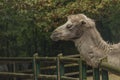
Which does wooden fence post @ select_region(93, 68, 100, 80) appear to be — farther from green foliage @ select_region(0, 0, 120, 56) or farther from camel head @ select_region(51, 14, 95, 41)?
green foliage @ select_region(0, 0, 120, 56)

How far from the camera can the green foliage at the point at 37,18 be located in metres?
13.2

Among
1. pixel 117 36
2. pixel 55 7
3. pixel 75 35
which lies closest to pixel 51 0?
pixel 55 7

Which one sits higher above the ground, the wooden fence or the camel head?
the camel head

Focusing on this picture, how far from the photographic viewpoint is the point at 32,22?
14461mm

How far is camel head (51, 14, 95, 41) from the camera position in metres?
7.60

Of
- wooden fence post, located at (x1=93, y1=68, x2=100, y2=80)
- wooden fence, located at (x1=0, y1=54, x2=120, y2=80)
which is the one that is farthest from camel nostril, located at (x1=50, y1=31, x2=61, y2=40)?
wooden fence post, located at (x1=93, y1=68, x2=100, y2=80)

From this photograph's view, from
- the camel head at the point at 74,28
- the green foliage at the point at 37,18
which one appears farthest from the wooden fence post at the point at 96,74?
the green foliage at the point at 37,18

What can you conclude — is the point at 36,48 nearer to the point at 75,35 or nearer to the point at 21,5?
the point at 21,5

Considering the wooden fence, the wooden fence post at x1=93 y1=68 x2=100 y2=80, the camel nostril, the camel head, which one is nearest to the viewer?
the wooden fence

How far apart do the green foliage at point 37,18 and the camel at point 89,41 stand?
526 cm

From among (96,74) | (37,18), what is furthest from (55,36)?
(37,18)

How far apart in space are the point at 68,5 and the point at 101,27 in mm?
4232

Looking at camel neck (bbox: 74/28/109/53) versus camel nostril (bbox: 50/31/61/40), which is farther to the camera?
camel nostril (bbox: 50/31/61/40)

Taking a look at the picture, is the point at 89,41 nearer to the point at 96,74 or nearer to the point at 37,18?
the point at 96,74
